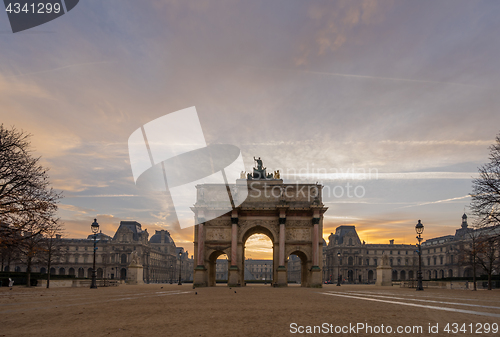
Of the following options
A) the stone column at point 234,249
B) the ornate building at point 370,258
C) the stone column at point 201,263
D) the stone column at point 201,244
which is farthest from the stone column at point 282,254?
the ornate building at point 370,258

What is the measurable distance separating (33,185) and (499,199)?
116ft

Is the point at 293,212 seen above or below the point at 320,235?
above

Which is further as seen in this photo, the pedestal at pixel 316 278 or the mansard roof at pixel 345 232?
the mansard roof at pixel 345 232

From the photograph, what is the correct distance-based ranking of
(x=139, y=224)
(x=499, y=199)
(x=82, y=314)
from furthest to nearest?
1. (x=139, y=224)
2. (x=499, y=199)
3. (x=82, y=314)

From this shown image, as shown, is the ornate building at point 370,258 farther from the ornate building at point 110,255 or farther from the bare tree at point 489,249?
the bare tree at point 489,249

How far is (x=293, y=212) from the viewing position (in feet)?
150

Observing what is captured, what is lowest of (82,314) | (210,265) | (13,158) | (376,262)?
(376,262)

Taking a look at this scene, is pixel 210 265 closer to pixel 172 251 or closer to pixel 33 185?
pixel 33 185

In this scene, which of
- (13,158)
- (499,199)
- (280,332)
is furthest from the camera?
(499,199)

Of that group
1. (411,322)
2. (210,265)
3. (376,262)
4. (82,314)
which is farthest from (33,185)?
(376,262)

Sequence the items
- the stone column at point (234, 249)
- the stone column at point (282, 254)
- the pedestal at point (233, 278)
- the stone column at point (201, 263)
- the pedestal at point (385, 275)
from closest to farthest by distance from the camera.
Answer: the pedestal at point (233, 278)
the stone column at point (201, 263)
the stone column at point (234, 249)
the stone column at point (282, 254)
the pedestal at point (385, 275)

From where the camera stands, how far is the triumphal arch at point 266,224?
4419 centimetres

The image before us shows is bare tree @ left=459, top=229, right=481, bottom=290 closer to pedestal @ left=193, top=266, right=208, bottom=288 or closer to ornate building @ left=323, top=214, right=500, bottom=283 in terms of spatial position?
pedestal @ left=193, top=266, right=208, bottom=288

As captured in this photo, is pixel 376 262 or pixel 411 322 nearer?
pixel 411 322
